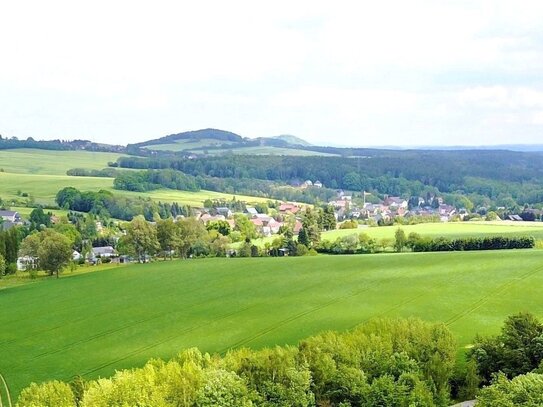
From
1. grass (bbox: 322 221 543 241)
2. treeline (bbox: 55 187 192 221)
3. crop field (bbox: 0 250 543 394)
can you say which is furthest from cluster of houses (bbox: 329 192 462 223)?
crop field (bbox: 0 250 543 394)

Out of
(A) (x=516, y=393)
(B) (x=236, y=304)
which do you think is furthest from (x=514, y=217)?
(A) (x=516, y=393)

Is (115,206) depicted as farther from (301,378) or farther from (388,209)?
(301,378)

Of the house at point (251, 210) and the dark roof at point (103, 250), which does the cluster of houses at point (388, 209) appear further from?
the dark roof at point (103, 250)

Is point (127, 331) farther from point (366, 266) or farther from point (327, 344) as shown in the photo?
point (366, 266)

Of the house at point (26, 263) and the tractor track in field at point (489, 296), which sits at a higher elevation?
the tractor track in field at point (489, 296)

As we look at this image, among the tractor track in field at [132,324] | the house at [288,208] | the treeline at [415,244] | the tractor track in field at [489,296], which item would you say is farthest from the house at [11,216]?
the tractor track in field at [489,296]

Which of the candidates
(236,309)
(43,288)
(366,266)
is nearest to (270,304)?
(236,309)
